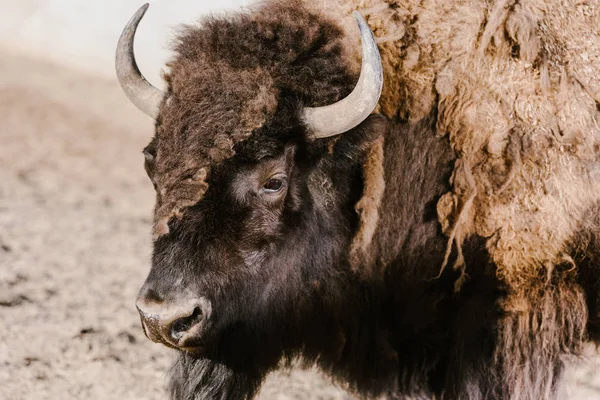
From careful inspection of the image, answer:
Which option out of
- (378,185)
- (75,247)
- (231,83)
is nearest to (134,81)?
(231,83)

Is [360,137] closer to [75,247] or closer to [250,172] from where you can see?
[250,172]

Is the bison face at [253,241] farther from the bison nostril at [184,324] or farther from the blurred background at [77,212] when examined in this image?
the blurred background at [77,212]

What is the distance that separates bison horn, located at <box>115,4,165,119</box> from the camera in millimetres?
3020

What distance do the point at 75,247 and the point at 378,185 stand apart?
2907 millimetres

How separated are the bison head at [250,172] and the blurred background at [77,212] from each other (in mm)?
538

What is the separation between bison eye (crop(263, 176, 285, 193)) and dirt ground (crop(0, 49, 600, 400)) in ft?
4.99

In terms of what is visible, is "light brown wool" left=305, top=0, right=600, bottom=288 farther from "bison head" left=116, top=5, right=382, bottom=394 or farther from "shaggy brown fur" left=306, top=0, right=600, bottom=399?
"bison head" left=116, top=5, right=382, bottom=394

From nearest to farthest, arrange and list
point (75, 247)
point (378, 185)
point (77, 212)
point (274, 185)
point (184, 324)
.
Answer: point (184, 324)
point (274, 185)
point (378, 185)
point (75, 247)
point (77, 212)

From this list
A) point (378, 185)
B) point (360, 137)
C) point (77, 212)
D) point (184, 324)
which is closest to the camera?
point (184, 324)

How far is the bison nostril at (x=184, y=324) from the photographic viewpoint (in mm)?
2619

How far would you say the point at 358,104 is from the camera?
2.69 meters

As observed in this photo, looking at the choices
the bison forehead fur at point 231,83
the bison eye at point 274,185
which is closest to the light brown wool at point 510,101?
the bison forehead fur at point 231,83

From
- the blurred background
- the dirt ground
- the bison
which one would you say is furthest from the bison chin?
the dirt ground

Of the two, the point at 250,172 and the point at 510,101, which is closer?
the point at 250,172
